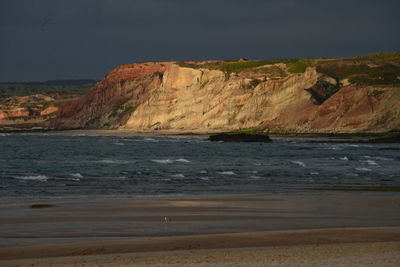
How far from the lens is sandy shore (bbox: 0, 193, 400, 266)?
467 inches

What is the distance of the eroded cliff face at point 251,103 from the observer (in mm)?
122000

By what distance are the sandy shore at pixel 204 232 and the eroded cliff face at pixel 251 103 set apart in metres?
97.2

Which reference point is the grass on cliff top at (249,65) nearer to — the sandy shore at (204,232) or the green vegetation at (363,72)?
the green vegetation at (363,72)

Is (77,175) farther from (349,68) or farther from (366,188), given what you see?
(349,68)

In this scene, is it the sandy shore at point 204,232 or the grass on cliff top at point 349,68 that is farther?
the grass on cliff top at point 349,68

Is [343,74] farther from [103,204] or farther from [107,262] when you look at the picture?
[107,262]

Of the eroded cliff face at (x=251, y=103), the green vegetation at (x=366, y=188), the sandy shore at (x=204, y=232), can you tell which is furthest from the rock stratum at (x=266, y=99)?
the sandy shore at (x=204, y=232)

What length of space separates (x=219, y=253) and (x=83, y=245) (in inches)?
121

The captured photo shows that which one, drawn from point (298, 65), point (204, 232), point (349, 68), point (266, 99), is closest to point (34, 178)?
point (204, 232)

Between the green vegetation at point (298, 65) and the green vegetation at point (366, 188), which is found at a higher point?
the green vegetation at point (298, 65)

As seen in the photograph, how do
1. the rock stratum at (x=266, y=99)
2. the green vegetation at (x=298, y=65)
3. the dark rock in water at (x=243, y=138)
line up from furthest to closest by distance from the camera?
1. the green vegetation at (x=298, y=65)
2. the rock stratum at (x=266, y=99)
3. the dark rock in water at (x=243, y=138)

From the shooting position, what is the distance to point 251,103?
145 metres

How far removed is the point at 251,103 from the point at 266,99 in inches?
137

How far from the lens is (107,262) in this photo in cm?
1162
